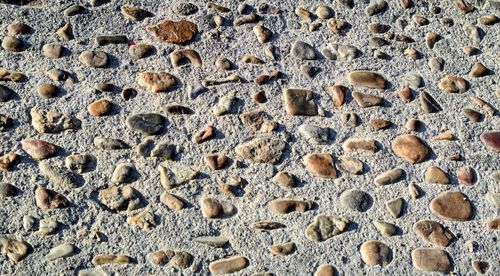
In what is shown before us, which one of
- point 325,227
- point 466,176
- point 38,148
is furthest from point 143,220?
point 466,176

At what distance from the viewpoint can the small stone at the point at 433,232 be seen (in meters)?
2.29

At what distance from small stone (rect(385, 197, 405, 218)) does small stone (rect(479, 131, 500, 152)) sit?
427 millimetres

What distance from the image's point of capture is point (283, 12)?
2.63 m

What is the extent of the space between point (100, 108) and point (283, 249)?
2.60ft

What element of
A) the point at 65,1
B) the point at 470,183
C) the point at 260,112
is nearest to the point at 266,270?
the point at 260,112

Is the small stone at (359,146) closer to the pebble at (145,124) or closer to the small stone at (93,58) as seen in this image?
the pebble at (145,124)

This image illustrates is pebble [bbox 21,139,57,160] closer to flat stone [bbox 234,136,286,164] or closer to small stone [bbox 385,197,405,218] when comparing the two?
flat stone [bbox 234,136,286,164]

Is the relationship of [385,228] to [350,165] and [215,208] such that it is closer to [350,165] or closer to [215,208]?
[350,165]

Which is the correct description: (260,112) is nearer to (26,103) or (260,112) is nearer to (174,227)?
(174,227)

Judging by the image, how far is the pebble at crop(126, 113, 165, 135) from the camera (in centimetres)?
232

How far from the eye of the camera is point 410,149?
2.41 m

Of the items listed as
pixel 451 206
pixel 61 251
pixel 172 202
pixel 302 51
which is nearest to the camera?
pixel 61 251

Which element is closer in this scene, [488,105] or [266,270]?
[266,270]

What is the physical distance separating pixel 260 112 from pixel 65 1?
84 centimetres
